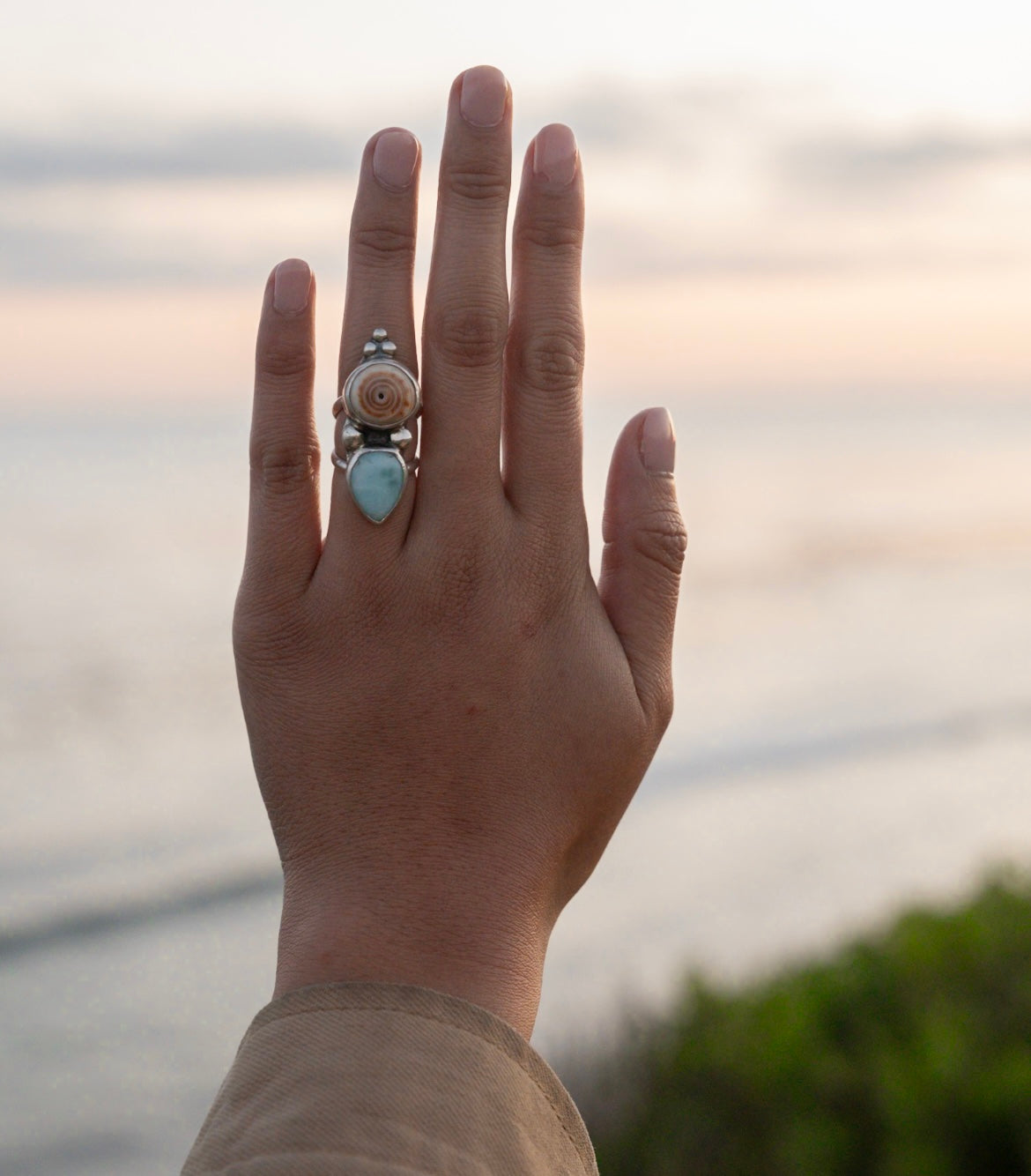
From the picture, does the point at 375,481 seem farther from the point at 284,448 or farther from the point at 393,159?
the point at 393,159

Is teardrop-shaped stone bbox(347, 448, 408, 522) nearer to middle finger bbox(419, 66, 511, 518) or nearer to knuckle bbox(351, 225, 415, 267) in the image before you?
middle finger bbox(419, 66, 511, 518)

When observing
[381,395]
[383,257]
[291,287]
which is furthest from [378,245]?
[381,395]

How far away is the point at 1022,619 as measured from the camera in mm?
9320

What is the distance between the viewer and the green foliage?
2.98m

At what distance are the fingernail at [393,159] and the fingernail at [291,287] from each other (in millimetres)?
166

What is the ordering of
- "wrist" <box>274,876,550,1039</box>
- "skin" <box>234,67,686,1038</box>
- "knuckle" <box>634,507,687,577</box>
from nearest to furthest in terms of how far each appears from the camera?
"wrist" <box>274,876,550,1039</box> → "skin" <box>234,67,686,1038</box> → "knuckle" <box>634,507,687,577</box>

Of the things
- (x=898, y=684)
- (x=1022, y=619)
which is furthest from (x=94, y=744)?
(x=1022, y=619)

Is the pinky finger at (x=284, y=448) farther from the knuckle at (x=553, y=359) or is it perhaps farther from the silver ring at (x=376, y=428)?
the knuckle at (x=553, y=359)

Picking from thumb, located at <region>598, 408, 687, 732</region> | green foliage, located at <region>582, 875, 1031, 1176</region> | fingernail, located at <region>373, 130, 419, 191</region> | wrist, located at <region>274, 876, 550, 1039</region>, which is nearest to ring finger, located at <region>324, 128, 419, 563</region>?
fingernail, located at <region>373, 130, 419, 191</region>

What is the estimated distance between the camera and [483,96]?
1.87 m

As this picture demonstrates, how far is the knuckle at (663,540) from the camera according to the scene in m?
1.91

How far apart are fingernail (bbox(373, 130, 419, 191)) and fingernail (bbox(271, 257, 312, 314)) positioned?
166 millimetres

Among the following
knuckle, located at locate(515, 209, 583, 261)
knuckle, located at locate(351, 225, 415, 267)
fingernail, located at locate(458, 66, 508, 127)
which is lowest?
knuckle, located at locate(351, 225, 415, 267)

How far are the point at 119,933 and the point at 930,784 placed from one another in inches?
153
